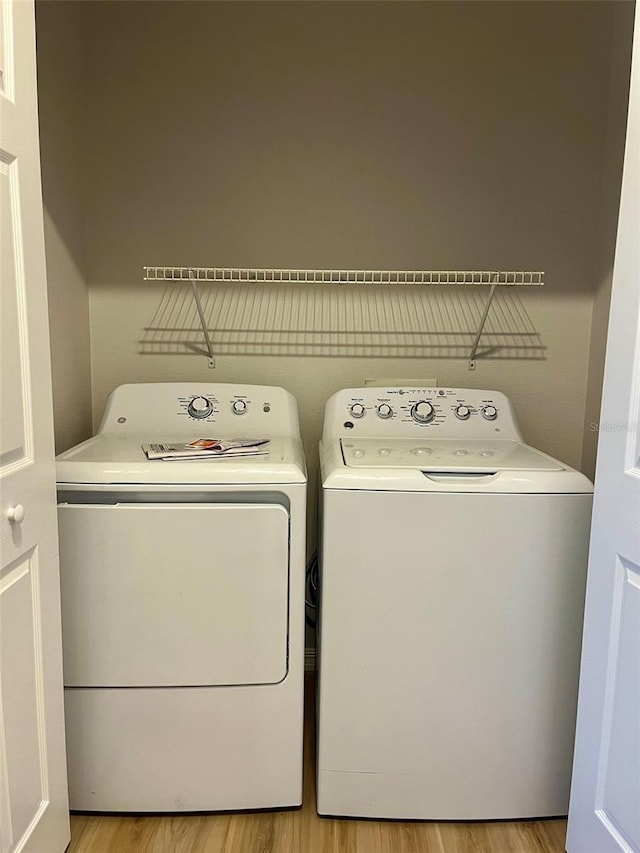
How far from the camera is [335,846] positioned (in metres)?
1.48

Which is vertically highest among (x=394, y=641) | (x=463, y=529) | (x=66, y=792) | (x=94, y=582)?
(x=463, y=529)

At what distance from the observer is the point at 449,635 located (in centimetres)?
146

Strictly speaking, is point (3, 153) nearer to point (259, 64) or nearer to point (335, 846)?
point (259, 64)

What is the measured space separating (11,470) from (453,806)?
130 cm

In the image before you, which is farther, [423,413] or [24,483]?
[423,413]

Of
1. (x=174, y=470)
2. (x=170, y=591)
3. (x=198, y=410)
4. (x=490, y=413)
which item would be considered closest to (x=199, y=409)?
(x=198, y=410)

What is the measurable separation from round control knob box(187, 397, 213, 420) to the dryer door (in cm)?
51

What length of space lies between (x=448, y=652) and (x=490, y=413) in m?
0.76

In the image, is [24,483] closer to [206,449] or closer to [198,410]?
[206,449]

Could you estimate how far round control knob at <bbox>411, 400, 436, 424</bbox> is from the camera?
1899 mm

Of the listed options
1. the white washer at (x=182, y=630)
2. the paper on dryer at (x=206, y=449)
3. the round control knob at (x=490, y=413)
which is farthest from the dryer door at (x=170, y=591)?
the round control knob at (x=490, y=413)

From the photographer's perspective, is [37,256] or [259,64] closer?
[37,256]

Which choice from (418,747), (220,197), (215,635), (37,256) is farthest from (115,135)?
(418,747)

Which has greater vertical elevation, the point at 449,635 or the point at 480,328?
the point at 480,328
